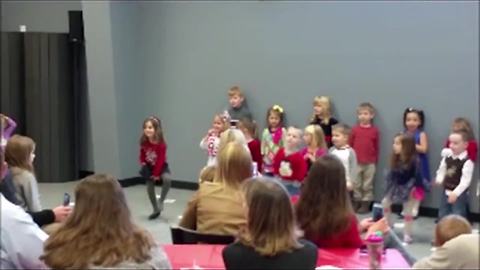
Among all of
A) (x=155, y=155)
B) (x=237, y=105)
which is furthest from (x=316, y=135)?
(x=155, y=155)

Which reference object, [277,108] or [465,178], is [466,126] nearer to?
[465,178]

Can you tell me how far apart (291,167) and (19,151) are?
3.24 m

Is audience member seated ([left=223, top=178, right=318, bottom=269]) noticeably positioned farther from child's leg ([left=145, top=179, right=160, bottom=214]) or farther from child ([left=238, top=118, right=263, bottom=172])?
child's leg ([left=145, top=179, right=160, bottom=214])

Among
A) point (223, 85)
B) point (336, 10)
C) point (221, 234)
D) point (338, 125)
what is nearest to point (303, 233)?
point (221, 234)

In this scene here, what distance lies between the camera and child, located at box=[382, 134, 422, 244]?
24.0ft

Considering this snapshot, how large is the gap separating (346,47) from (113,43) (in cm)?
330

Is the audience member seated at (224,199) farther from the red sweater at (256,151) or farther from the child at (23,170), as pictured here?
the red sweater at (256,151)

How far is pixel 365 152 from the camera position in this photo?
8.59 m

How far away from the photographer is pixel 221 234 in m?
4.09

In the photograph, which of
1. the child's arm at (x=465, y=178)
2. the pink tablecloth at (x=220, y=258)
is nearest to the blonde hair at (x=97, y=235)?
the pink tablecloth at (x=220, y=258)

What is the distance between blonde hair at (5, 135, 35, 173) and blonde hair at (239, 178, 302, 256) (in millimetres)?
2502

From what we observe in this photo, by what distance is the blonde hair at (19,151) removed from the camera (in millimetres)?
5086

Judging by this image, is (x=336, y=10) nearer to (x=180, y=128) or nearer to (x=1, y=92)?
Answer: (x=180, y=128)

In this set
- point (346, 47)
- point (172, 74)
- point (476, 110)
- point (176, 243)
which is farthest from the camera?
point (172, 74)
